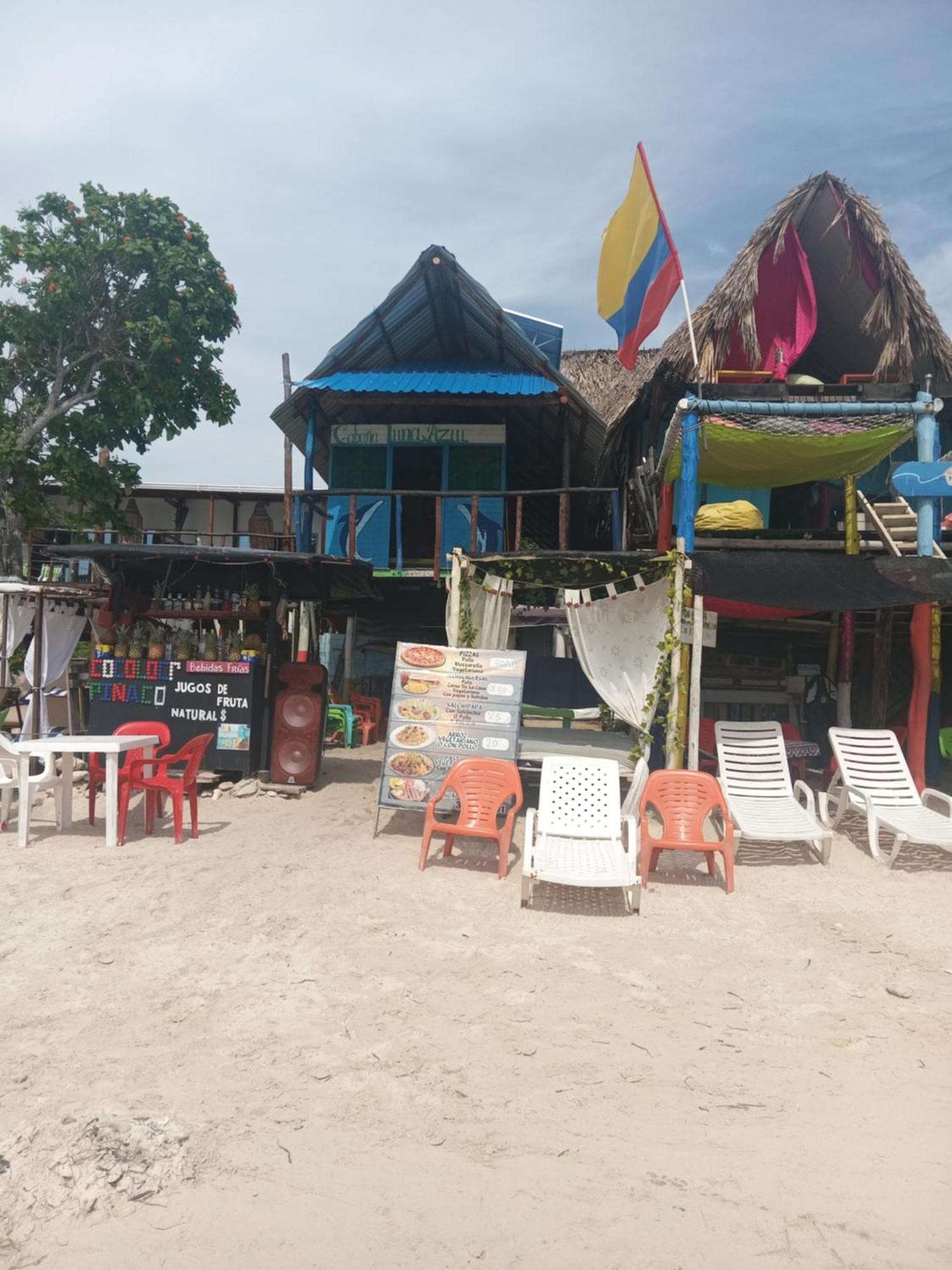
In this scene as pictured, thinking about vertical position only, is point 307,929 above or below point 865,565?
below

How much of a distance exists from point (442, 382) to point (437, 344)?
1.21 meters

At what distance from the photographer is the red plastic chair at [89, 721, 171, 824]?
625cm

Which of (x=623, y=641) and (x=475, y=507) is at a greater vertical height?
(x=475, y=507)

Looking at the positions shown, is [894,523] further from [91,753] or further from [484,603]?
[91,753]

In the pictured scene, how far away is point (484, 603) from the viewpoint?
804 centimetres

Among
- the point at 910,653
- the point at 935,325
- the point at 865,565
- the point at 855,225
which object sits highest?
the point at 855,225

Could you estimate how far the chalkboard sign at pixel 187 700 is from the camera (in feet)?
26.9

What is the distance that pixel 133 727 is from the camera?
6941 millimetres

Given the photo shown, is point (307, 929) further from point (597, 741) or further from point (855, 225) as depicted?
point (855, 225)

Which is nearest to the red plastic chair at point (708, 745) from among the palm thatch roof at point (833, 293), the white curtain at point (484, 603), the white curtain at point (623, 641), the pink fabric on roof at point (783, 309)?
the white curtain at point (623, 641)

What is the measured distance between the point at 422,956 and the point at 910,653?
937 centimetres

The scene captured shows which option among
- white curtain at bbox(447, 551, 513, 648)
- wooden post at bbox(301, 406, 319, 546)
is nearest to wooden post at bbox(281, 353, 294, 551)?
wooden post at bbox(301, 406, 319, 546)

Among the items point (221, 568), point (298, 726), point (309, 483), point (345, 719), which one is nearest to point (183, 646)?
point (221, 568)

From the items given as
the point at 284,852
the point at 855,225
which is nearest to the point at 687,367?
the point at 855,225
